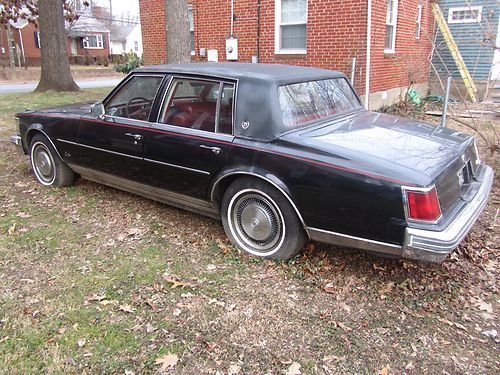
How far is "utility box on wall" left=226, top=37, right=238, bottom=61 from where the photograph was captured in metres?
11.4

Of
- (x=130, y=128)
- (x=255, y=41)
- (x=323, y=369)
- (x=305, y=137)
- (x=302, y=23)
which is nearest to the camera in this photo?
(x=323, y=369)

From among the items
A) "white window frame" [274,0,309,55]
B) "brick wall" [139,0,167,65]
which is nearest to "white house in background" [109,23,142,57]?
"brick wall" [139,0,167,65]

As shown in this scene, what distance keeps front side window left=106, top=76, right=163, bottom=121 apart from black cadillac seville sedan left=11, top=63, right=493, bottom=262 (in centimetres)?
1

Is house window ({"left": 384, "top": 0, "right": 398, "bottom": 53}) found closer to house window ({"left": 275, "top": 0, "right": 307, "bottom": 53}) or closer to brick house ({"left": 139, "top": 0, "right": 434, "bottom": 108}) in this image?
brick house ({"left": 139, "top": 0, "right": 434, "bottom": 108})

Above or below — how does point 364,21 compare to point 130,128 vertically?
above

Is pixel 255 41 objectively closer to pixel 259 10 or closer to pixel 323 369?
pixel 259 10

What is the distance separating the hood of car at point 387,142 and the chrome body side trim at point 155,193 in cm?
114

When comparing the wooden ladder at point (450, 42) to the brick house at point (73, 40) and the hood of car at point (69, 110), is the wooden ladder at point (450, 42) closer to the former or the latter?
the hood of car at point (69, 110)

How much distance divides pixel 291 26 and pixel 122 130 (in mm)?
7295

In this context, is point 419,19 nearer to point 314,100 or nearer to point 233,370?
point 314,100

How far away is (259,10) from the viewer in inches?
431

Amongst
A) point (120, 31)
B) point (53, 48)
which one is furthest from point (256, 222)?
point (120, 31)

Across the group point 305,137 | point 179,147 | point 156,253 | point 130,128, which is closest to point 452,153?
point 305,137

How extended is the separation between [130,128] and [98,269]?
4.91 feet
